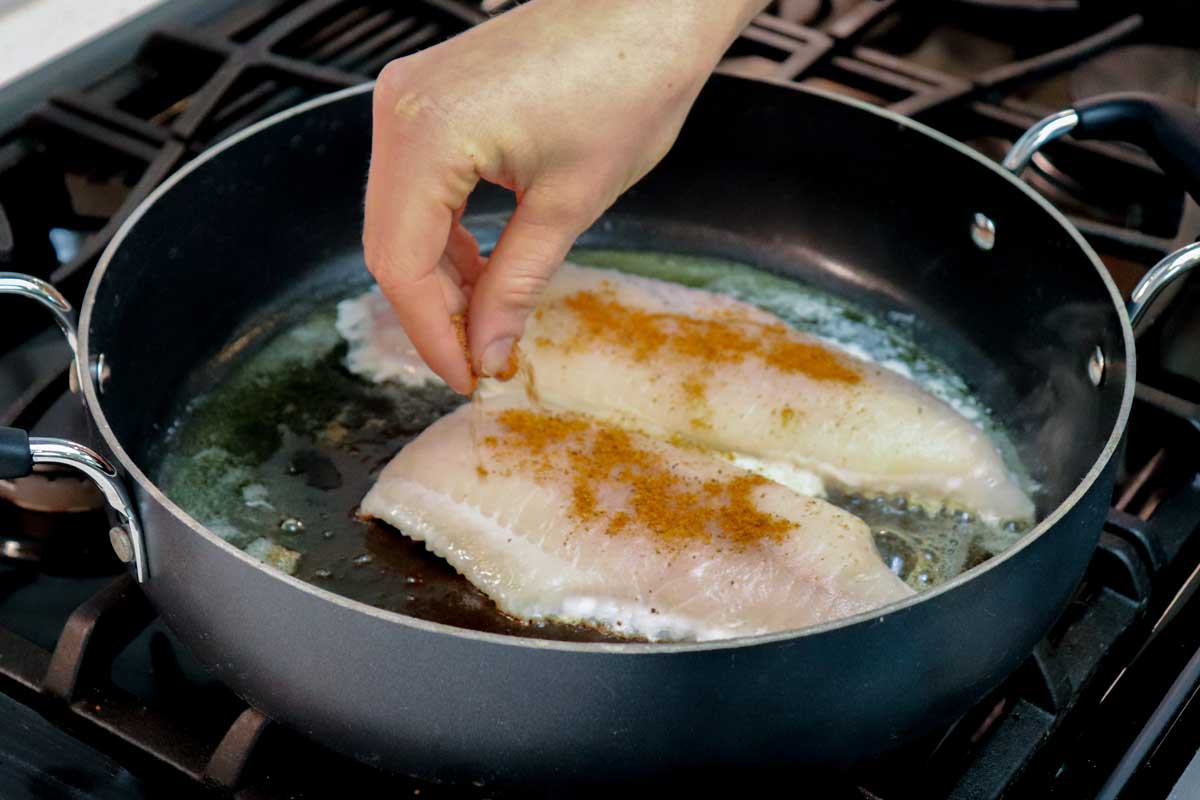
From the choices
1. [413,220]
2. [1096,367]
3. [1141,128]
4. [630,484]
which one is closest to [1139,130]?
[1141,128]

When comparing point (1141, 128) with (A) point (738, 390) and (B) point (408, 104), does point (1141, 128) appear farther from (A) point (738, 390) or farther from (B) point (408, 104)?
(B) point (408, 104)

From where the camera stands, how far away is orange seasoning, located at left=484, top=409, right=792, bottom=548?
1.24 meters

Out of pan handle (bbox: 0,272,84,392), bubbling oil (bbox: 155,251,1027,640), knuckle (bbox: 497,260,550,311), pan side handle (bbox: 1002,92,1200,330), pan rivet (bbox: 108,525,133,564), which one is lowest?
bubbling oil (bbox: 155,251,1027,640)

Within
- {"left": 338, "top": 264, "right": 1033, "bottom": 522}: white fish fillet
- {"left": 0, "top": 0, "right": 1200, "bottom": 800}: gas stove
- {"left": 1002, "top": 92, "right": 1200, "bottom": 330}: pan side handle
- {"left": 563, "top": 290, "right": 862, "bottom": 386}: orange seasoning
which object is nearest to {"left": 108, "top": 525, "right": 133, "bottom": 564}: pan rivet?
{"left": 0, "top": 0, "right": 1200, "bottom": 800}: gas stove

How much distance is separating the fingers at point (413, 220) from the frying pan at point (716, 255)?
0.26m

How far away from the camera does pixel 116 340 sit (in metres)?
1.24

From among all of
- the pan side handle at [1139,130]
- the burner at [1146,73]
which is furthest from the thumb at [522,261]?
the burner at [1146,73]

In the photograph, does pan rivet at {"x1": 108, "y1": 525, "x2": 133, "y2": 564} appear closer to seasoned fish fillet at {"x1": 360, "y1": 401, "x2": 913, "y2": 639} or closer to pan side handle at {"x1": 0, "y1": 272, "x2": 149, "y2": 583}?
pan side handle at {"x1": 0, "y1": 272, "x2": 149, "y2": 583}

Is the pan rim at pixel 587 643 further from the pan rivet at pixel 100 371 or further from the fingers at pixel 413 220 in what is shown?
the fingers at pixel 413 220

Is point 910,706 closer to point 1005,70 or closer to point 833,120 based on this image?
point 833,120

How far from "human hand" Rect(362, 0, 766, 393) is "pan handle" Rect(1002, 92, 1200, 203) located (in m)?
0.36

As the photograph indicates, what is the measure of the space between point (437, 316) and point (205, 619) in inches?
13.7

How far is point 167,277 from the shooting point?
1345 mm

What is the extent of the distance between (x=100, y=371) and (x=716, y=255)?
805 mm
